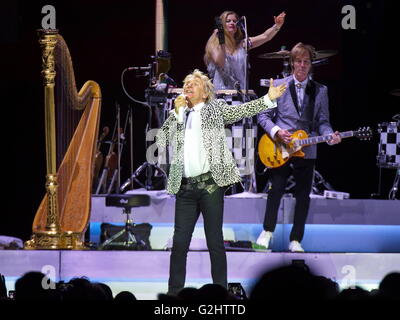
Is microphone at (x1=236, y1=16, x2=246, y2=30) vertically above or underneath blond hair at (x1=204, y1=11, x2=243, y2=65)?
A: above

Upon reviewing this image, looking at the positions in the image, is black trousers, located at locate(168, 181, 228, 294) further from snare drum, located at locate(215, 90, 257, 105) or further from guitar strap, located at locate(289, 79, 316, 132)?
snare drum, located at locate(215, 90, 257, 105)

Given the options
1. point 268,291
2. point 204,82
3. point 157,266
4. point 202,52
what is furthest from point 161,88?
point 268,291

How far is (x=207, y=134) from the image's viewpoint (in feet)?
15.3

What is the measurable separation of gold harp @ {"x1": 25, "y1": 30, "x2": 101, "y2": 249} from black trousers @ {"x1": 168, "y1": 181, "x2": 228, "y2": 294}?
55.1 inches

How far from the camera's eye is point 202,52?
957 centimetres

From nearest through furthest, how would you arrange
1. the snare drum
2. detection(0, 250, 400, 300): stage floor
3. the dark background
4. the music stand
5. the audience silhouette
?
the audience silhouette
detection(0, 250, 400, 300): stage floor
the music stand
the snare drum
the dark background

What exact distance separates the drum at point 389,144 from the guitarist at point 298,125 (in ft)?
9.59

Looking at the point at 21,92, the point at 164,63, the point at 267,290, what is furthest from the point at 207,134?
the point at 21,92

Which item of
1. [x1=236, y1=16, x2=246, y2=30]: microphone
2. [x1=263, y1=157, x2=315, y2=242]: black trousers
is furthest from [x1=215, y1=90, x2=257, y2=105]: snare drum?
[x1=263, y1=157, x2=315, y2=242]: black trousers

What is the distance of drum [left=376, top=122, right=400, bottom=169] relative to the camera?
8.80m

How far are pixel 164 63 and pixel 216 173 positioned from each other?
3.44 meters

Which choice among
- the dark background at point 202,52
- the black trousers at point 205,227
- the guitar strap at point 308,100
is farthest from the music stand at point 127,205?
the dark background at point 202,52

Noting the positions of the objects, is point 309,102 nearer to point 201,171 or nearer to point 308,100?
point 308,100

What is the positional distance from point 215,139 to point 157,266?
152 centimetres
